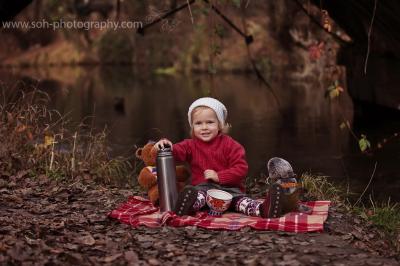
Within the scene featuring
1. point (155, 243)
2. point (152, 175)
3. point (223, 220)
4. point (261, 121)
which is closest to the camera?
point (155, 243)

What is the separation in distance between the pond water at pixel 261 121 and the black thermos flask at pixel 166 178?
238 cm

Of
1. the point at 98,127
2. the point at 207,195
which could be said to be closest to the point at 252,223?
the point at 207,195

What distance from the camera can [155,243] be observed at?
5.46 meters

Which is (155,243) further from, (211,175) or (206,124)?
(206,124)

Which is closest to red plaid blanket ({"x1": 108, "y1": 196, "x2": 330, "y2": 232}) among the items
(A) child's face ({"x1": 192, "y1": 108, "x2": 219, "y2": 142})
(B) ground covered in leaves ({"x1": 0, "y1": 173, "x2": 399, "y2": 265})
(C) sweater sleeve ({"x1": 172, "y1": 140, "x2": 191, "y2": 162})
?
(B) ground covered in leaves ({"x1": 0, "y1": 173, "x2": 399, "y2": 265})

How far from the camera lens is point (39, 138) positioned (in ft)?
31.7

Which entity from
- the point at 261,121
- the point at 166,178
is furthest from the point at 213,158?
the point at 261,121

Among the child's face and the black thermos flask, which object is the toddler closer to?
the child's face

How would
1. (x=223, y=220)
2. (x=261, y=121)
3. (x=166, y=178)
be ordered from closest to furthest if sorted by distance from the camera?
(x=223, y=220), (x=166, y=178), (x=261, y=121)

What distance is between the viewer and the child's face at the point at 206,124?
261 inches

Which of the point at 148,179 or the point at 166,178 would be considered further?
the point at 148,179

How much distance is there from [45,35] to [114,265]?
41.8m

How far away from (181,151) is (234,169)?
516 millimetres

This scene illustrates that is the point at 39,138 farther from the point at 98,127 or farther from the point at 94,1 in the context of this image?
the point at 94,1
